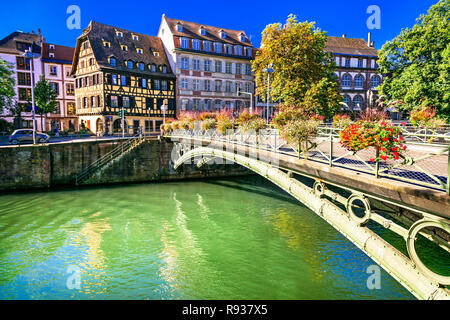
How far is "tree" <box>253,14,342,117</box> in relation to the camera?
2450 cm

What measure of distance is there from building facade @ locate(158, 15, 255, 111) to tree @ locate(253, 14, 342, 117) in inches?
640

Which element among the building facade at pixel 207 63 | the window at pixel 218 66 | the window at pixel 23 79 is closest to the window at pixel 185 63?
the building facade at pixel 207 63

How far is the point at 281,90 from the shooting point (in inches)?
1005

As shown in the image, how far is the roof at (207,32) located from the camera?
40438 mm

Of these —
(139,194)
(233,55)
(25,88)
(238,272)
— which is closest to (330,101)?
(139,194)

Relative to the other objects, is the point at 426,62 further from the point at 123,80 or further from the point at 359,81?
the point at 123,80

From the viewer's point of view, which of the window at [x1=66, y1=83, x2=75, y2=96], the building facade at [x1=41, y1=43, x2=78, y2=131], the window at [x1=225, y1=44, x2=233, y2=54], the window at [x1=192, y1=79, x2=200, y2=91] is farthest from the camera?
the window at [x1=66, y1=83, x2=75, y2=96]

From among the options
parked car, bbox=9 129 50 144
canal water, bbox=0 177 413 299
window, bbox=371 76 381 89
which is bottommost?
canal water, bbox=0 177 413 299

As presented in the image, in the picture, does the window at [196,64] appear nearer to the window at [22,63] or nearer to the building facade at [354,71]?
the building facade at [354,71]

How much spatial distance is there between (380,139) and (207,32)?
41.3 metres

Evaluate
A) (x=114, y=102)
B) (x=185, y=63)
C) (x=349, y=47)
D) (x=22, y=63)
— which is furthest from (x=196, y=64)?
(x=349, y=47)

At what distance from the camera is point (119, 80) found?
118 ft

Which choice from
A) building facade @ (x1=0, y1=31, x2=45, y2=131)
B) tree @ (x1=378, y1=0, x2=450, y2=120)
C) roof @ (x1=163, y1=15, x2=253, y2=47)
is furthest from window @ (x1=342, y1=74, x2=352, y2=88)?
building facade @ (x1=0, y1=31, x2=45, y2=131)

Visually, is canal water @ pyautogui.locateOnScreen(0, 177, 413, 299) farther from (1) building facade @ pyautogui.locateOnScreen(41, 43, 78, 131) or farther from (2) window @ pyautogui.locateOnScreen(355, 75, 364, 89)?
(2) window @ pyautogui.locateOnScreen(355, 75, 364, 89)
